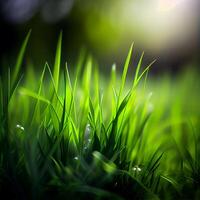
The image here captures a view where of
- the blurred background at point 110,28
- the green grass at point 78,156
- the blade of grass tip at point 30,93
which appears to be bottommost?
the green grass at point 78,156

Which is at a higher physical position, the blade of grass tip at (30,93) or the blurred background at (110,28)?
the blurred background at (110,28)

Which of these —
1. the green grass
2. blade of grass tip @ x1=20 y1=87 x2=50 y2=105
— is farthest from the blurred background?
blade of grass tip @ x1=20 y1=87 x2=50 y2=105

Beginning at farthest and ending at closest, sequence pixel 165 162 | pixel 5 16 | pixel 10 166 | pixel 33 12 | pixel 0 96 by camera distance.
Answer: pixel 33 12 < pixel 5 16 < pixel 165 162 < pixel 0 96 < pixel 10 166

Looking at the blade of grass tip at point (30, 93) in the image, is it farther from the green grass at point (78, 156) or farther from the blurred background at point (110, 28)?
the blurred background at point (110, 28)

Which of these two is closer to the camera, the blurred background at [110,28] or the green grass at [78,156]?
the green grass at [78,156]

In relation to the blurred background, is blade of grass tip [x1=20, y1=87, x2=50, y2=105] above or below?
below

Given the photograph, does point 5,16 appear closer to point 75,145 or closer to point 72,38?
point 72,38

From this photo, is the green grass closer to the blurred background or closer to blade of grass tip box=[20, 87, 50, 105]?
blade of grass tip box=[20, 87, 50, 105]

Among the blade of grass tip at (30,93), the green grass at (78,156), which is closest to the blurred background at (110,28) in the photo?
the green grass at (78,156)

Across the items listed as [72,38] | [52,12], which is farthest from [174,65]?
[52,12]
